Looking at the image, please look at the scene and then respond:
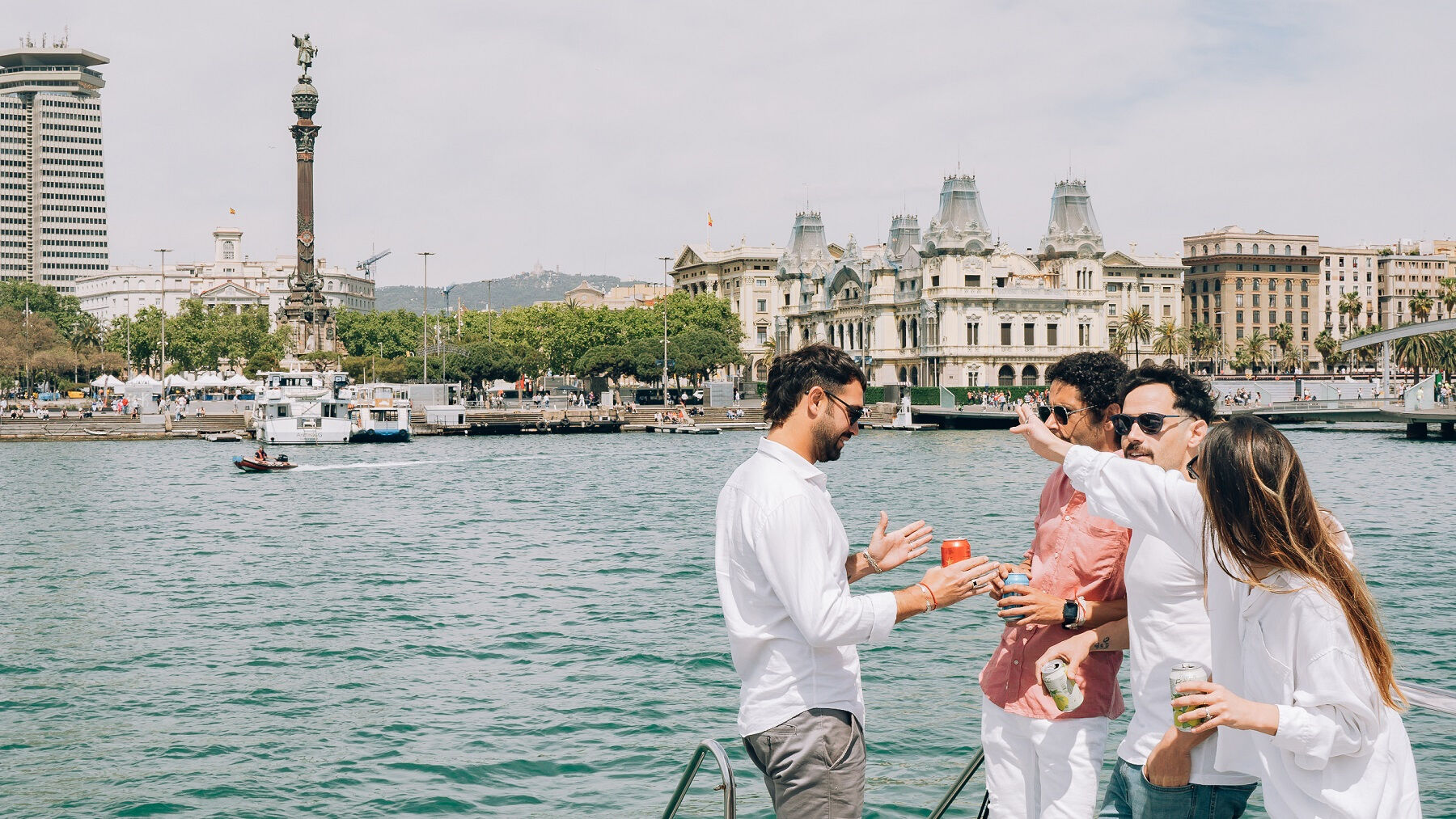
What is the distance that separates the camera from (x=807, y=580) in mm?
3543

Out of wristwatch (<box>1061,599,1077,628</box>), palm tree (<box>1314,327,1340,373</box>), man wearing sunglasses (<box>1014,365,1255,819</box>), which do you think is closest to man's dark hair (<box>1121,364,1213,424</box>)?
man wearing sunglasses (<box>1014,365,1255,819</box>)

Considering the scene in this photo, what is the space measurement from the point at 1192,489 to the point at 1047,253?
96.9m

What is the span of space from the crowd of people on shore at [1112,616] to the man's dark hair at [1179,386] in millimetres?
11

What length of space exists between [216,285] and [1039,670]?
613 ft

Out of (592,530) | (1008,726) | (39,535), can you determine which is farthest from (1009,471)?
(1008,726)

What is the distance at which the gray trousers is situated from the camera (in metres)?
3.69

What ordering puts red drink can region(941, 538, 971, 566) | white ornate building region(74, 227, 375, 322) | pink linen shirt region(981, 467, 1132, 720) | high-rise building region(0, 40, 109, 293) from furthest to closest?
1. white ornate building region(74, 227, 375, 322)
2. high-rise building region(0, 40, 109, 293)
3. pink linen shirt region(981, 467, 1132, 720)
4. red drink can region(941, 538, 971, 566)

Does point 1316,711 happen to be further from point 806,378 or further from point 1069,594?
point 806,378

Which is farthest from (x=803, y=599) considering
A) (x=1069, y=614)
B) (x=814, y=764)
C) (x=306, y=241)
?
(x=306, y=241)

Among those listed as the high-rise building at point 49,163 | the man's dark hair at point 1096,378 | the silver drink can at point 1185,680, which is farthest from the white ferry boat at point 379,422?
the high-rise building at point 49,163

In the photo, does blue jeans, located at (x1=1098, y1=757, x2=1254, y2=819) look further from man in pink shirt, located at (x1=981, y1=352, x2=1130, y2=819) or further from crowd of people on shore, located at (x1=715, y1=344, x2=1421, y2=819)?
man in pink shirt, located at (x1=981, y1=352, x2=1130, y2=819)

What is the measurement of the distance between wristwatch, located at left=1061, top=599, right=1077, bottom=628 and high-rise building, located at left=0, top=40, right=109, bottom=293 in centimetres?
17489

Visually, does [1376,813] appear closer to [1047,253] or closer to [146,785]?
[146,785]

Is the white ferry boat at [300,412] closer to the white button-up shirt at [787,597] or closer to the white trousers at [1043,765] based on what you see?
the white trousers at [1043,765]
